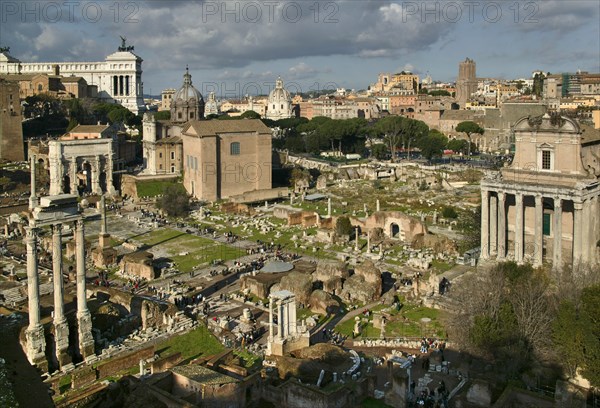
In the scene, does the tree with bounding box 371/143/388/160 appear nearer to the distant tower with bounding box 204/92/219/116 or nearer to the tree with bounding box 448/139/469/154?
the tree with bounding box 448/139/469/154

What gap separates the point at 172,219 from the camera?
5175 cm

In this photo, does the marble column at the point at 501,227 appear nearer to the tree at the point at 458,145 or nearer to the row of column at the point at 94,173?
the row of column at the point at 94,173

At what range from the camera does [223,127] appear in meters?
60.5

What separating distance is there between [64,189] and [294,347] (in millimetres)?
43875

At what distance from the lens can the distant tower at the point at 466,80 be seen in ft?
452

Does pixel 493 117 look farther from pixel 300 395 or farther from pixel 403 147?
pixel 300 395

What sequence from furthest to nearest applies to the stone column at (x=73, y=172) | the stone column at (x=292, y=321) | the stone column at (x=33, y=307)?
the stone column at (x=73, y=172) < the stone column at (x=292, y=321) < the stone column at (x=33, y=307)

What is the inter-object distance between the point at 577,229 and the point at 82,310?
21265 millimetres

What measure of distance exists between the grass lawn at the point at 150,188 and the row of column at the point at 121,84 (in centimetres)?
5637

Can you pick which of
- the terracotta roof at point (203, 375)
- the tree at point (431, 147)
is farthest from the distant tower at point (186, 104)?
the terracotta roof at point (203, 375)

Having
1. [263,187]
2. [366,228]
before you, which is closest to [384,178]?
[263,187]

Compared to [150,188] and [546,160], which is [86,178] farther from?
[546,160]

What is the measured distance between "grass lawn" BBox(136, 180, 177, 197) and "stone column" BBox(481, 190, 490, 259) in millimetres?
35842

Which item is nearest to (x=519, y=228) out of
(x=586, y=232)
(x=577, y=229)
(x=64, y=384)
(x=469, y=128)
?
(x=577, y=229)
